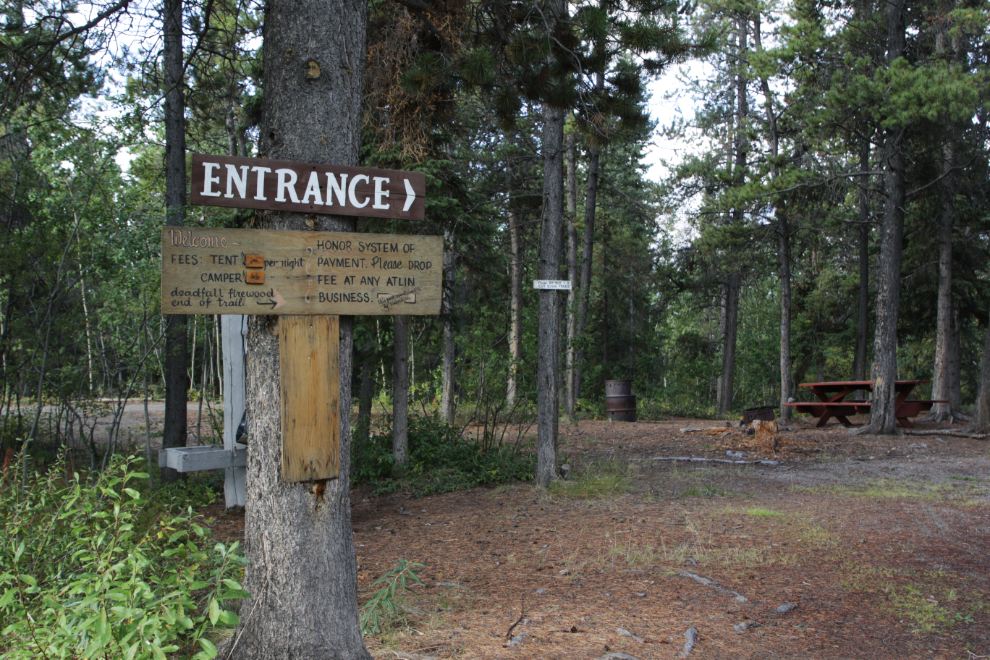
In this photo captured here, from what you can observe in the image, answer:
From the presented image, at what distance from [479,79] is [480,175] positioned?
40.3 ft

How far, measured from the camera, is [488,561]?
526 cm

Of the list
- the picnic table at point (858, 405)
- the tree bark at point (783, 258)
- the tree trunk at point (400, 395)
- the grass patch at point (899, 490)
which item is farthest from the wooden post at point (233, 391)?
the tree bark at point (783, 258)

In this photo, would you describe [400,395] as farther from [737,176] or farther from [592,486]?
[737,176]

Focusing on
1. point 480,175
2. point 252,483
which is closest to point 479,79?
point 252,483

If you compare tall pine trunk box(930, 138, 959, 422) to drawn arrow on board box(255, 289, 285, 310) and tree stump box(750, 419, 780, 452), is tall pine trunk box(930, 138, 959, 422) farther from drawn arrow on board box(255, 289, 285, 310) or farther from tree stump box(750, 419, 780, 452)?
drawn arrow on board box(255, 289, 285, 310)

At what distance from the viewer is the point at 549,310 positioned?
7.79 meters

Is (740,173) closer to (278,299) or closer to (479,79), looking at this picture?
(479,79)

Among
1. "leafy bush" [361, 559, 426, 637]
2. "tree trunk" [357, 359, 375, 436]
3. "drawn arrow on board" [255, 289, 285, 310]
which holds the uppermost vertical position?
"drawn arrow on board" [255, 289, 285, 310]

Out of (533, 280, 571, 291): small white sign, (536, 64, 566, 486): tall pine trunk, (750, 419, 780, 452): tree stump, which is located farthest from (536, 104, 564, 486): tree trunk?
(750, 419, 780, 452): tree stump

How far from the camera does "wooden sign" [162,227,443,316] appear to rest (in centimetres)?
280

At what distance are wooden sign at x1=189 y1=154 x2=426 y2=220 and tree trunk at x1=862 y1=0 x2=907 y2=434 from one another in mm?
13352

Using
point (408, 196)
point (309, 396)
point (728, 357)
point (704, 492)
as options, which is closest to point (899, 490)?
point (704, 492)

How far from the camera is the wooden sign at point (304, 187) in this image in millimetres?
2836

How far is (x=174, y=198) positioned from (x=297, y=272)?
17.7 feet
